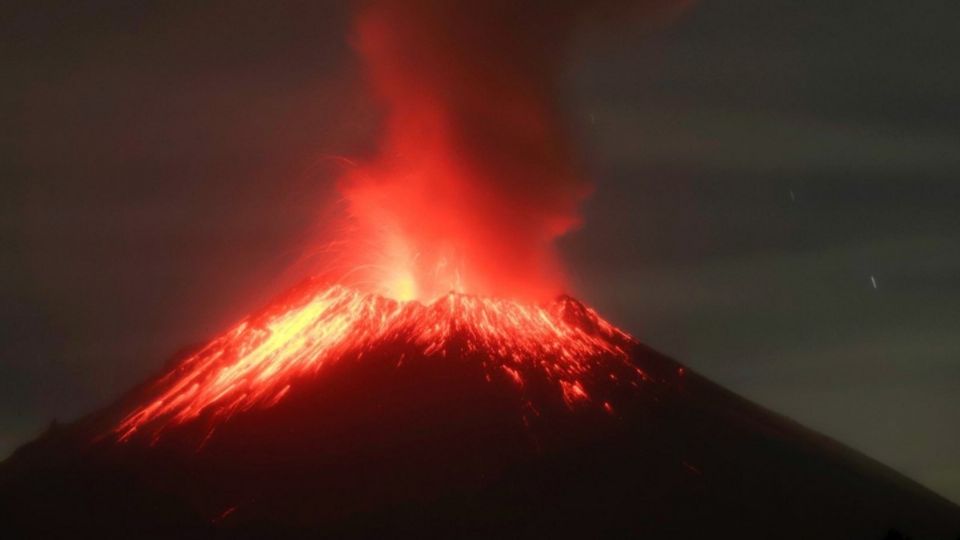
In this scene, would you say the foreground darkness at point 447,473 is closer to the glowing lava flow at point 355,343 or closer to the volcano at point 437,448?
the volcano at point 437,448

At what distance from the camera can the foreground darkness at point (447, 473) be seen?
182 feet

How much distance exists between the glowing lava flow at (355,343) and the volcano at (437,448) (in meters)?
0.11

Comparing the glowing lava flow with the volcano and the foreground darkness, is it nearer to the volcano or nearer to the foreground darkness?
the volcano

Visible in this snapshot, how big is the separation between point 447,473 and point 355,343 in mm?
11472

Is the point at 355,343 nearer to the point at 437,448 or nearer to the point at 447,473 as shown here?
the point at 437,448

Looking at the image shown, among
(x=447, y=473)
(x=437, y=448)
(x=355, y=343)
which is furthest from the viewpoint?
(x=355, y=343)

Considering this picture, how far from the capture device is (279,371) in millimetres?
66500

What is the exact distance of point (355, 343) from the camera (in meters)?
67.3

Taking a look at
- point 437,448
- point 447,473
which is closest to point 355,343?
point 437,448

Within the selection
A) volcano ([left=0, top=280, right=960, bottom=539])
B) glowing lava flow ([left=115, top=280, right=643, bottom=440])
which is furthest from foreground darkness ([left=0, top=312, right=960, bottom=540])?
glowing lava flow ([left=115, top=280, right=643, bottom=440])

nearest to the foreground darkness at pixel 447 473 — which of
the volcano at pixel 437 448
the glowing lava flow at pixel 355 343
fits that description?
the volcano at pixel 437 448

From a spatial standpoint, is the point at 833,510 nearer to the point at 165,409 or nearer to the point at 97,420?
the point at 165,409

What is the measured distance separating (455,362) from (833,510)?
16119mm

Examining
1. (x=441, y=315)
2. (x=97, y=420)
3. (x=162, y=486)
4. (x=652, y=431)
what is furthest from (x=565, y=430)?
(x=97, y=420)
